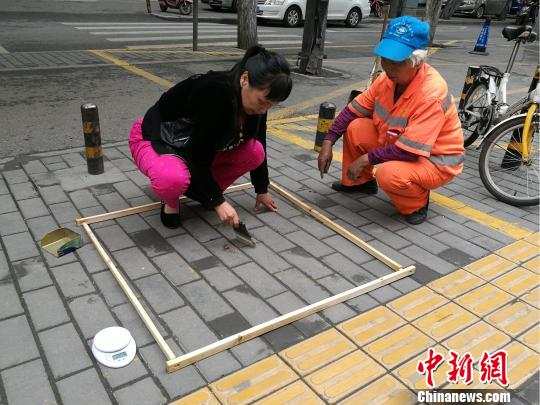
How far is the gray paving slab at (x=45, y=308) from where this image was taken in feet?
7.79

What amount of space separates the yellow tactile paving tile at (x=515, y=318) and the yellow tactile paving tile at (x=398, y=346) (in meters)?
0.46

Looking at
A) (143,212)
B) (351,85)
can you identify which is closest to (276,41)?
(351,85)

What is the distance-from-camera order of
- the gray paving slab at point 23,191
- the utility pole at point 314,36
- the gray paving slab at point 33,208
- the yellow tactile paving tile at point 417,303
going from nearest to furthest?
the yellow tactile paving tile at point 417,303
the gray paving slab at point 33,208
the gray paving slab at point 23,191
the utility pole at point 314,36

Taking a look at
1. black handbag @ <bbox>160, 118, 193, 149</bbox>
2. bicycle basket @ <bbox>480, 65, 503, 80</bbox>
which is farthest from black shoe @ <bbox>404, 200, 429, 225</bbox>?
bicycle basket @ <bbox>480, 65, 503, 80</bbox>

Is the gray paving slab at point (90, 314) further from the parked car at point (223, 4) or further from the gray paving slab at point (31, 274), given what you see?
the parked car at point (223, 4)

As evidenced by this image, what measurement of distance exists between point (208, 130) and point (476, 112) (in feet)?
12.4

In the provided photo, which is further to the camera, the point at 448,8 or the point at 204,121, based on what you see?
the point at 448,8

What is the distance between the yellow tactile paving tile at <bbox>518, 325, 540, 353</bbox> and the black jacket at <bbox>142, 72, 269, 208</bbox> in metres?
1.83

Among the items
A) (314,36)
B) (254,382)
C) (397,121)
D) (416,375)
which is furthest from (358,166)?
(314,36)

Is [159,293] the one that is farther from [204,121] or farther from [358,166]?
[358,166]

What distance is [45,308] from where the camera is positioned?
246 centimetres

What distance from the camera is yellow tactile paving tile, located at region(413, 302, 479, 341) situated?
2.52m

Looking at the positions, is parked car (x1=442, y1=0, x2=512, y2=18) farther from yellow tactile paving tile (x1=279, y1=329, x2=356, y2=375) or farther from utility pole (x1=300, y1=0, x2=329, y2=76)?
yellow tactile paving tile (x1=279, y1=329, x2=356, y2=375)

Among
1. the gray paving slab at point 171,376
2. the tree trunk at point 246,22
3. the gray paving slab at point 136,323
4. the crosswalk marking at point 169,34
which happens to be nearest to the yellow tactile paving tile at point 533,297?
the gray paving slab at point 171,376
